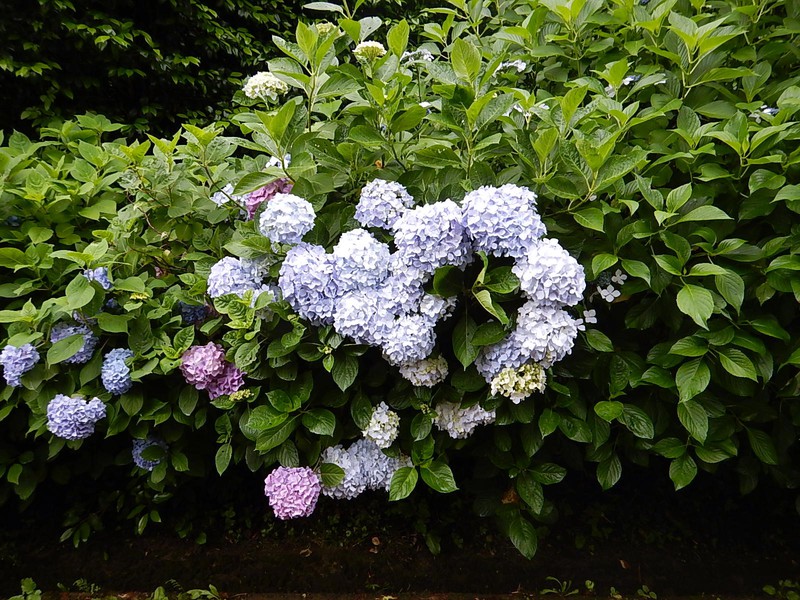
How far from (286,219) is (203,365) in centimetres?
55

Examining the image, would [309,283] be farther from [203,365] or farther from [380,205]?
[203,365]

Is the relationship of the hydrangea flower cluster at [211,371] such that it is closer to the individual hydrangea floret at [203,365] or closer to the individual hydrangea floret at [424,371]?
the individual hydrangea floret at [203,365]

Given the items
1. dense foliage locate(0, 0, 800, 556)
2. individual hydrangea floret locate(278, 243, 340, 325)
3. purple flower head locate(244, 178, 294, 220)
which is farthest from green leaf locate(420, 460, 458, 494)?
purple flower head locate(244, 178, 294, 220)

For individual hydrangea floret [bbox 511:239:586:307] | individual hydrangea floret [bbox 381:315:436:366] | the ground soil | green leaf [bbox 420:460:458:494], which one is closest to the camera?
individual hydrangea floret [bbox 511:239:586:307]

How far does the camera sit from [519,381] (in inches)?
61.5

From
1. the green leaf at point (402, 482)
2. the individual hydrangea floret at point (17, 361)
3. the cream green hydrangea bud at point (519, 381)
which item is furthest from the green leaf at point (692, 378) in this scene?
the individual hydrangea floret at point (17, 361)

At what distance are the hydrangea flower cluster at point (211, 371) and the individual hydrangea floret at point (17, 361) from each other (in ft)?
1.78

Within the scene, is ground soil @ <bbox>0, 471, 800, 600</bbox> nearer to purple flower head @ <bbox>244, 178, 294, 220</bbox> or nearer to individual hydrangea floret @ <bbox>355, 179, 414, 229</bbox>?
individual hydrangea floret @ <bbox>355, 179, 414, 229</bbox>

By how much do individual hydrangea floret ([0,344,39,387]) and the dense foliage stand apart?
4 centimetres

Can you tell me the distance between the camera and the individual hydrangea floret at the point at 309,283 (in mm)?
1598

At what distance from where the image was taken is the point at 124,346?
Answer: 1987 millimetres

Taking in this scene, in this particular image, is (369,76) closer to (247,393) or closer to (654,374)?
(247,393)

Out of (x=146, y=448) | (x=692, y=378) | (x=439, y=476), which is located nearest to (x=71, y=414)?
(x=146, y=448)

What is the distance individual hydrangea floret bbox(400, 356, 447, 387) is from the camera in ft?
5.57
